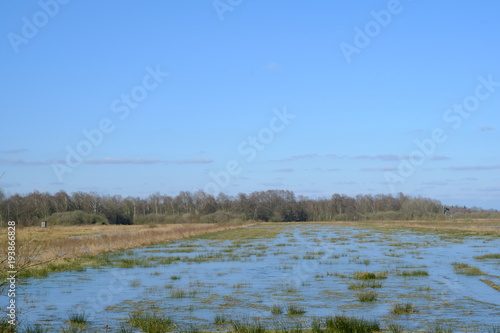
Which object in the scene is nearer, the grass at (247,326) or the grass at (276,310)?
the grass at (247,326)

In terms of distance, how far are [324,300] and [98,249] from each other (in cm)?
2419

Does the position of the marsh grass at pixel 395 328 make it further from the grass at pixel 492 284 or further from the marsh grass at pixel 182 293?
the grass at pixel 492 284

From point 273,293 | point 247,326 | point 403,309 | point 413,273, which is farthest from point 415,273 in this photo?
point 247,326

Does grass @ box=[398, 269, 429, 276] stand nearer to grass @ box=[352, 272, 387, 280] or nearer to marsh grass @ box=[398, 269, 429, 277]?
marsh grass @ box=[398, 269, 429, 277]

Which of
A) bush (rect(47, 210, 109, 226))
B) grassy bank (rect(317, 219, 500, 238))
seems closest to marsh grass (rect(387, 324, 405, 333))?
grassy bank (rect(317, 219, 500, 238))

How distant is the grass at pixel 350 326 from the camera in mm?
12086

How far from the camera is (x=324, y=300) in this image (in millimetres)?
17203

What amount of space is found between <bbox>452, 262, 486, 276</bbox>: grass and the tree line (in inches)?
3363

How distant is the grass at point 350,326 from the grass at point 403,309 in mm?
2268

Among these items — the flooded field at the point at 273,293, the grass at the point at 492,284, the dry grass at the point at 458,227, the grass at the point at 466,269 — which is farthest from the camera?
the dry grass at the point at 458,227

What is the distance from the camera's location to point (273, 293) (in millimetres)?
18797

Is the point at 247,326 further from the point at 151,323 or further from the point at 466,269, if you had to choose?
the point at 466,269

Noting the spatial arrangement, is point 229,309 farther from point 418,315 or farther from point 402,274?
point 402,274

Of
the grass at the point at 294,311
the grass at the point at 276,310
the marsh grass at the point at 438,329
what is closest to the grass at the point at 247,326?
the grass at the point at 276,310
